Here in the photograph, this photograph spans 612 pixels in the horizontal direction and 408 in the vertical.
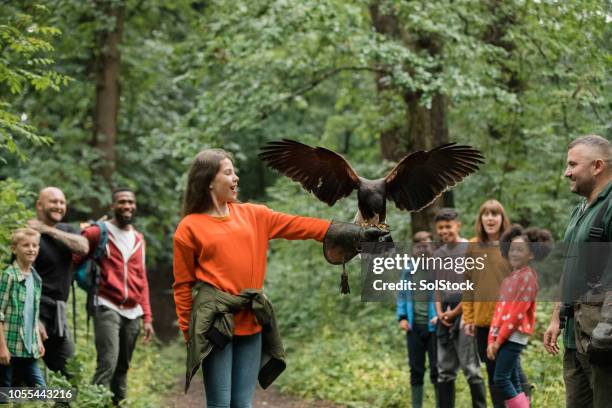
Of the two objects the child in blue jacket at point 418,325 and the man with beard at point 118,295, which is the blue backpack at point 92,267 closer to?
the man with beard at point 118,295

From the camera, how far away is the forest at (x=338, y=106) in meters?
8.92

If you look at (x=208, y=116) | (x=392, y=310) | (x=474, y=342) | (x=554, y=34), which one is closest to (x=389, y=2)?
(x=554, y=34)

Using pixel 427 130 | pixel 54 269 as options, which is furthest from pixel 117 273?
pixel 427 130

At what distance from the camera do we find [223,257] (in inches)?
159

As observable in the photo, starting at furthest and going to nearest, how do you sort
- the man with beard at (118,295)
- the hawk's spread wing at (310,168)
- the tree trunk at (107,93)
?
1. the tree trunk at (107,93)
2. the man with beard at (118,295)
3. the hawk's spread wing at (310,168)

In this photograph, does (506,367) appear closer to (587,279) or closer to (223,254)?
(587,279)

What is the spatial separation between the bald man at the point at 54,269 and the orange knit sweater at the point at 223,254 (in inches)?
90.8

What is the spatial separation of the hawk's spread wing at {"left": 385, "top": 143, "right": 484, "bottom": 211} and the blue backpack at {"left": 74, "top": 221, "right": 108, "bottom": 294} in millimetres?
3081

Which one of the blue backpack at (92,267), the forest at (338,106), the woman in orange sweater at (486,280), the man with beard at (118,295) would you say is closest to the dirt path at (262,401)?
the forest at (338,106)

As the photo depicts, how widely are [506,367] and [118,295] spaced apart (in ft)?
10.3

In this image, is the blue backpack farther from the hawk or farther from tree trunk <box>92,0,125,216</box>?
tree trunk <box>92,0,125,216</box>

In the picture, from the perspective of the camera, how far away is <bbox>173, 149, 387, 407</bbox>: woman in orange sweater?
4008 millimetres

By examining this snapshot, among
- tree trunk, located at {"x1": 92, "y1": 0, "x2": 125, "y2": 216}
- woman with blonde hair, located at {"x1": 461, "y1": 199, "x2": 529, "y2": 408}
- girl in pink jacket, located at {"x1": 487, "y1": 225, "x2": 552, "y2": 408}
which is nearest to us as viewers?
girl in pink jacket, located at {"x1": 487, "y1": 225, "x2": 552, "y2": 408}

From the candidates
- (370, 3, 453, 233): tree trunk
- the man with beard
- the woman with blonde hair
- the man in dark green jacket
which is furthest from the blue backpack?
(370, 3, 453, 233): tree trunk
